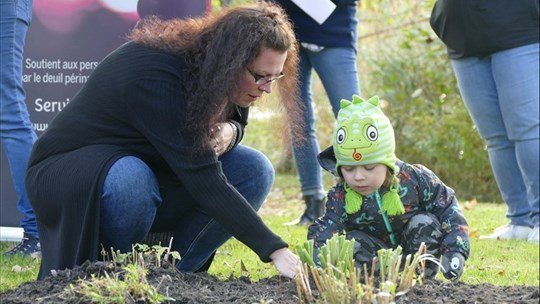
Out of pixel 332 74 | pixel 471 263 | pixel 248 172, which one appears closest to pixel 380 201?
pixel 248 172

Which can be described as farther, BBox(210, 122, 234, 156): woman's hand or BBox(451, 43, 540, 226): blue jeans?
BBox(451, 43, 540, 226): blue jeans

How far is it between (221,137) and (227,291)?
2.53 feet

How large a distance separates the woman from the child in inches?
10.7

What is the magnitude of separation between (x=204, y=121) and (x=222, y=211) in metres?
0.33

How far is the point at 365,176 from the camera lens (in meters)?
4.04

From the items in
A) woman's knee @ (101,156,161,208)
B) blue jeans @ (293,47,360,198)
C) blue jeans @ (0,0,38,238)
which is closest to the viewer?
woman's knee @ (101,156,161,208)

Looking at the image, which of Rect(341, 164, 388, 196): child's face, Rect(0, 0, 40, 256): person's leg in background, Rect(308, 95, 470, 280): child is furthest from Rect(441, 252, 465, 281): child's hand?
Rect(0, 0, 40, 256): person's leg in background

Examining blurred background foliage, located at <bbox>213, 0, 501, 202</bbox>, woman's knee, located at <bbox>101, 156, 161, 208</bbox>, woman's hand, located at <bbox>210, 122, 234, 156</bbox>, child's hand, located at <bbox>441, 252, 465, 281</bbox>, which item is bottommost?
blurred background foliage, located at <bbox>213, 0, 501, 202</bbox>

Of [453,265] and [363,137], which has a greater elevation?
[363,137]

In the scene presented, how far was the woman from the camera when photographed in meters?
3.62

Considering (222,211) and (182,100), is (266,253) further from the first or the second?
(182,100)

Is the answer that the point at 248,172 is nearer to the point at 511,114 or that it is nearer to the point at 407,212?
the point at 407,212

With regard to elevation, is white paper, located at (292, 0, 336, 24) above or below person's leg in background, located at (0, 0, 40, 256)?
above

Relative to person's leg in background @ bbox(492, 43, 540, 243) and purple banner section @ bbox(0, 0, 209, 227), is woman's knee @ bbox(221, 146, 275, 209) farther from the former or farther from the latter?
person's leg in background @ bbox(492, 43, 540, 243)
